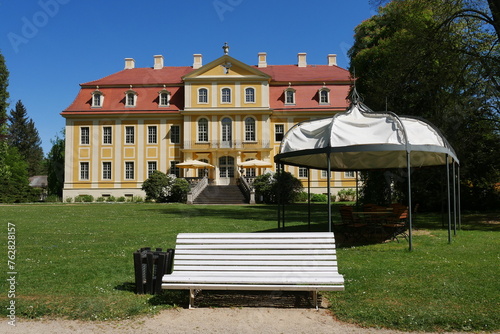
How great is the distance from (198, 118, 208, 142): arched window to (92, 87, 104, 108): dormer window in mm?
9715

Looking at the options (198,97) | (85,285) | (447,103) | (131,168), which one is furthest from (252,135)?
(85,285)

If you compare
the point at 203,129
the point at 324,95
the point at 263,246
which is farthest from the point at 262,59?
the point at 263,246

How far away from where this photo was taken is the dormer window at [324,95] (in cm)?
4259

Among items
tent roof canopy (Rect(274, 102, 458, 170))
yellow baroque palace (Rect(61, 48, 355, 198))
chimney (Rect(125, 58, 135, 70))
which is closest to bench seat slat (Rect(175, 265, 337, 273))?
tent roof canopy (Rect(274, 102, 458, 170))

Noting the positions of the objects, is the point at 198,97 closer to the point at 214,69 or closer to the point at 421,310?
the point at 214,69

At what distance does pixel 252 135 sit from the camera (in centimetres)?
4184

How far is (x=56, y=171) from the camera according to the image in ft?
156

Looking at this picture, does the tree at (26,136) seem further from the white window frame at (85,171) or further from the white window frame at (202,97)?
the white window frame at (202,97)

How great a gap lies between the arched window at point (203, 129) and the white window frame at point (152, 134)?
4210 mm

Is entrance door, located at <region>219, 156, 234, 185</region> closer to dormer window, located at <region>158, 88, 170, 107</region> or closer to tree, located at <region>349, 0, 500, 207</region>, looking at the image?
dormer window, located at <region>158, 88, 170, 107</region>

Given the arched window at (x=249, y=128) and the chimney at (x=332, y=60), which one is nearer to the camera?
the arched window at (x=249, y=128)

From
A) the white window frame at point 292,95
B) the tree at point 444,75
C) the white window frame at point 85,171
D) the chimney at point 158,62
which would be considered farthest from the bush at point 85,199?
the tree at point 444,75

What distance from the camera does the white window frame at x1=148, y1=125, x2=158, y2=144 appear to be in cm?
4288

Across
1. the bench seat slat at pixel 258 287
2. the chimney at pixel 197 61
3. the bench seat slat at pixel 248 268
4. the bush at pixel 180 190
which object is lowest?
the bench seat slat at pixel 258 287
